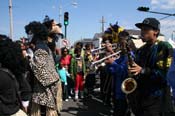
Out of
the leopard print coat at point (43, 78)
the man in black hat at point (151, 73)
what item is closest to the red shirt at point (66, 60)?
the leopard print coat at point (43, 78)

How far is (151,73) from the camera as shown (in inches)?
204

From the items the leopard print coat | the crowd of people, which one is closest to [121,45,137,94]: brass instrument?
the crowd of people

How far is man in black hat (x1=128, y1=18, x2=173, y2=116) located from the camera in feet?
17.0

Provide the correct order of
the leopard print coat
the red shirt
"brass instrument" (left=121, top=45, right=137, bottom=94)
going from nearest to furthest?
"brass instrument" (left=121, top=45, right=137, bottom=94) → the leopard print coat → the red shirt

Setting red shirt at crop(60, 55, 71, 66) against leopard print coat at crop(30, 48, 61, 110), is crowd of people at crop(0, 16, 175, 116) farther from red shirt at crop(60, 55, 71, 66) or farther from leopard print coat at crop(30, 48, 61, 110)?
red shirt at crop(60, 55, 71, 66)

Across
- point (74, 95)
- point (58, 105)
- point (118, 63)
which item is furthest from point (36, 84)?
point (74, 95)

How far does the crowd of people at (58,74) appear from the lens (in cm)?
437

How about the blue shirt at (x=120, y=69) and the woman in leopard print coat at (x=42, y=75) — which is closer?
the woman in leopard print coat at (x=42, y=75)

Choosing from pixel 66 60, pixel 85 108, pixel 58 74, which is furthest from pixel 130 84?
pixel 66 60

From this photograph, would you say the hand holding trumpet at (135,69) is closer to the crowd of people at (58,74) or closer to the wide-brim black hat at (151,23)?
the crowd of people at (58,74)

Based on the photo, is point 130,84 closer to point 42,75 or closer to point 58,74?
point 42,75

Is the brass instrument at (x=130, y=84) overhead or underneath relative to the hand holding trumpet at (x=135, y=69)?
underneath

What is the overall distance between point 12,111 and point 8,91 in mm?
220

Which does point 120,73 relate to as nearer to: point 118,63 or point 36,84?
point 118,63
